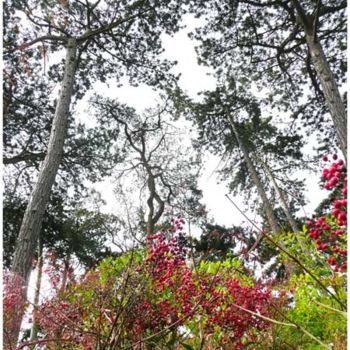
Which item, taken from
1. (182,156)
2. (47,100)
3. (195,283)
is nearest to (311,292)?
(195,283)

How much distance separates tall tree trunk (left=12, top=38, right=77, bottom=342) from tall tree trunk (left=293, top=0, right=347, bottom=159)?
4349 millimetres

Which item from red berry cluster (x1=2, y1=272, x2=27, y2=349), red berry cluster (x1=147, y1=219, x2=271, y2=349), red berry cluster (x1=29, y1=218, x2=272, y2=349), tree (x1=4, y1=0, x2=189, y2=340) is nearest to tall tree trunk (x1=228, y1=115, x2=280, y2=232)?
tree (x1=4, y1=0, x2=189, y2=340)

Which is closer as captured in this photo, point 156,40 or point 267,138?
point 156,40

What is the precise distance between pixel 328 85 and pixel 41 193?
500 cm

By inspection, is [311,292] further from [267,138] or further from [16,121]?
[267,138]

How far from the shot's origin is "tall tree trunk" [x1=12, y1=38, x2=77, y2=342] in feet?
16.9

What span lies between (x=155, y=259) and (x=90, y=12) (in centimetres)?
688

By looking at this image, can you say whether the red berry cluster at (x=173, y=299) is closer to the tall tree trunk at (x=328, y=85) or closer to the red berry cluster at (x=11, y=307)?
the red berry cluster at (x=11, y=307)

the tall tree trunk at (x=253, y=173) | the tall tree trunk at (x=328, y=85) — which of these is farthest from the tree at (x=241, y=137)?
the tall tree trunk at (x=328, y=85)

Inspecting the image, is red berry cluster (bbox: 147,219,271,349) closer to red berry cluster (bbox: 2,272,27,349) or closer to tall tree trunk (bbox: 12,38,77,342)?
red berry cluster (bbox: 2,272,27,349)

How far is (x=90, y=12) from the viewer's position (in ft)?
26.3

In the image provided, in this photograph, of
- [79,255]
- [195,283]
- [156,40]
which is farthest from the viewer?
[79,255]

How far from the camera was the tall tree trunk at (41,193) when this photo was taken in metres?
5.14

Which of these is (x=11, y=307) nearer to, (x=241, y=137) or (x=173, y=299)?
(x=173, y=299)
